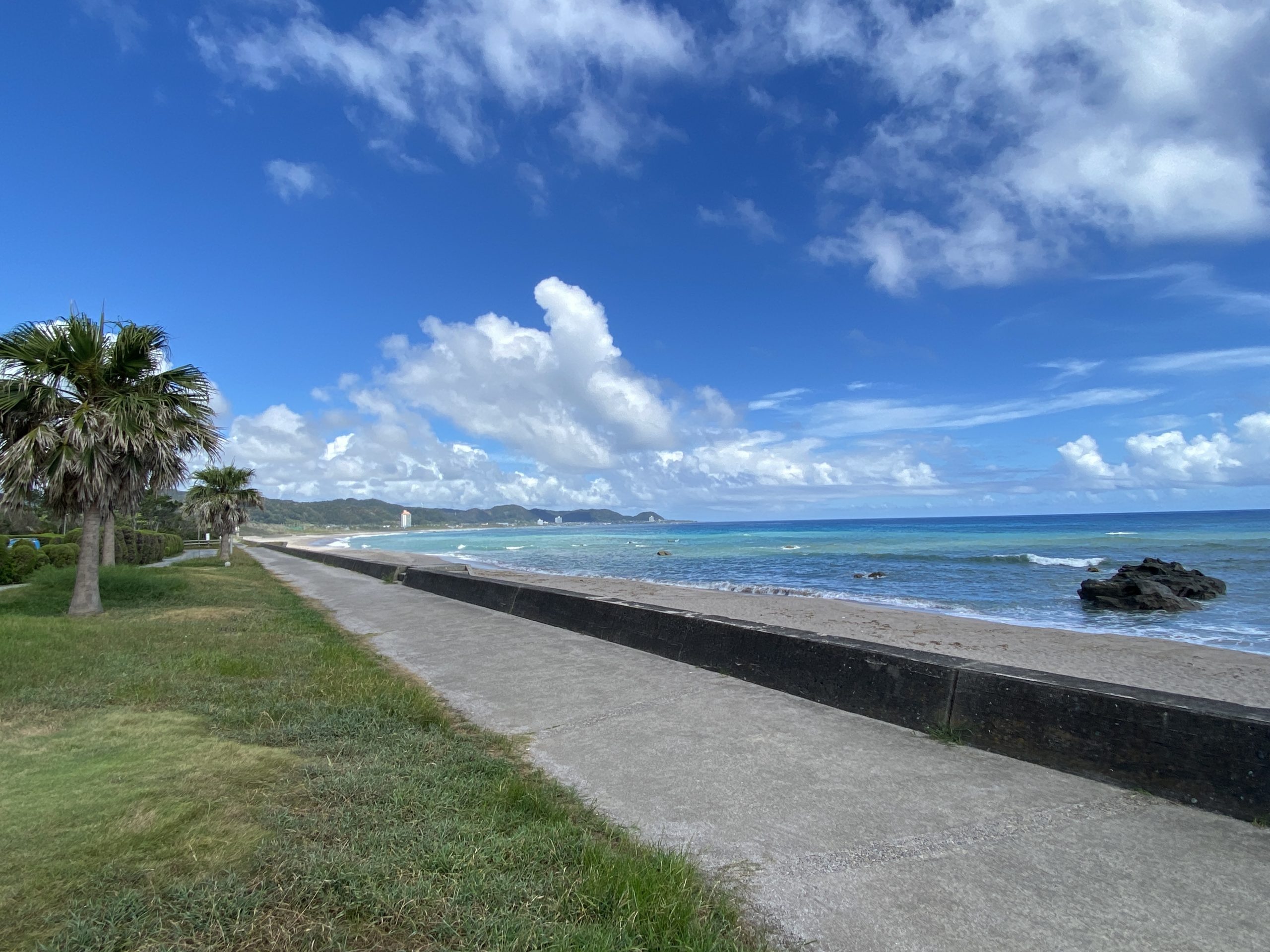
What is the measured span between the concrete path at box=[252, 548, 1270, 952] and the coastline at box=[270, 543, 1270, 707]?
271 centimetres

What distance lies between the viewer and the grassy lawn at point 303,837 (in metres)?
2.22

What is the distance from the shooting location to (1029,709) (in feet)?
13.0

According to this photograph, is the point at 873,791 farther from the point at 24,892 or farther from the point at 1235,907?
the point at 24,892

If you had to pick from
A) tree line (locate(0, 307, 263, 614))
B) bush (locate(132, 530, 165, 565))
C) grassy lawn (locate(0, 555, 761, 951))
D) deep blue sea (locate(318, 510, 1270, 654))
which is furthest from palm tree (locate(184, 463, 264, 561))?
grassy lawn (locate(0, 555, 761, 951))

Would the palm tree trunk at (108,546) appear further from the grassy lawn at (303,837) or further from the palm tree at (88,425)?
the grassy lawn at (303,837)

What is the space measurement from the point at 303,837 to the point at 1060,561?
38.3m

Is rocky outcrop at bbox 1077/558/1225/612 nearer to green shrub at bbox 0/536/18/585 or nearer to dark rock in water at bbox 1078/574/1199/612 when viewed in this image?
dark rock in water at bbox 1078/574/1199/612

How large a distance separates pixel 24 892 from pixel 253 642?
255 inches

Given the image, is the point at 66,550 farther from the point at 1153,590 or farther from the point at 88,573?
the point at 1153,590

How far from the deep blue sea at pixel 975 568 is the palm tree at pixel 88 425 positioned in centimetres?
1635

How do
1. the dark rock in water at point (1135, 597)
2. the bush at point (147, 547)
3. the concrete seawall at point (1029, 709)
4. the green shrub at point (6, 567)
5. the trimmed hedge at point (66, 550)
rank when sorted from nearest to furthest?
the concrete seawall at point (1029, 709)
the dark rock in water at point (1135, 597)
the green shrub at point (6, 567)
the trimmed hedge at point (66, 550)
the bush at point (147, 547)

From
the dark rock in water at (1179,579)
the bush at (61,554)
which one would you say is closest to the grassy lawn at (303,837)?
the bush at (61,554)

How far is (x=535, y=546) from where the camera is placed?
66688 millimetres

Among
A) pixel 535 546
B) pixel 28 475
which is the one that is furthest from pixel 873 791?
pixel 535 546
